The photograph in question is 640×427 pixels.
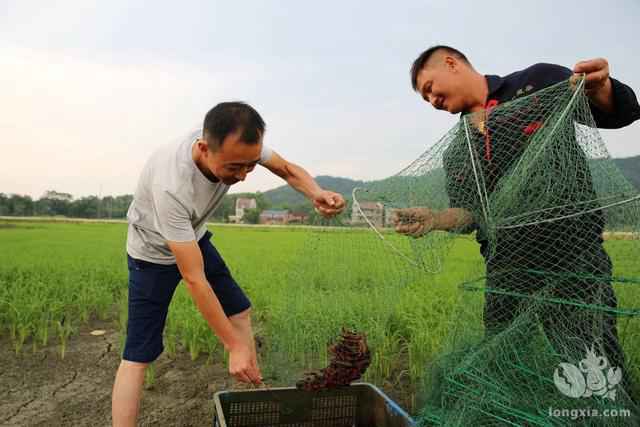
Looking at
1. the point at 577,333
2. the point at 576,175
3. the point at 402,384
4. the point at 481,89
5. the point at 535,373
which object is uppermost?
the point at 481,89

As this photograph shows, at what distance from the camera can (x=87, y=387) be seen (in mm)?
2682

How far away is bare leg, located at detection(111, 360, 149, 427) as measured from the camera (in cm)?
189

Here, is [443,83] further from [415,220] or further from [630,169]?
[630,169]

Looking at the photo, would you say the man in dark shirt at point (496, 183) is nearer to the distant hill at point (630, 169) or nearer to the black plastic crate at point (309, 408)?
the distant hill at point (630, 169)

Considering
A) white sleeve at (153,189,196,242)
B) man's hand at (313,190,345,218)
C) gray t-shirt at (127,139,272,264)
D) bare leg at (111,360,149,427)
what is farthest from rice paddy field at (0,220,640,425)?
white sleeve at (153,189,196,242)

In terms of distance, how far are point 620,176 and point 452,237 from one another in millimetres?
625

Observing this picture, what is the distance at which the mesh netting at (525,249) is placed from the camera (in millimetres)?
1536

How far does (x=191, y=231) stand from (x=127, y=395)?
771mm

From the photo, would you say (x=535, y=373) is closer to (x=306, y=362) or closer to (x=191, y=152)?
(x=306, y=362)

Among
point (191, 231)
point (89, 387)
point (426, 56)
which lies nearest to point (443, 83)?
point (426, 56)

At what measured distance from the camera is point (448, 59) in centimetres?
190

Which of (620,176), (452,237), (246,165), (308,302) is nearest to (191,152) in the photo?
(246,165)

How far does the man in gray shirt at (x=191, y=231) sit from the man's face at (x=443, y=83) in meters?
0.59

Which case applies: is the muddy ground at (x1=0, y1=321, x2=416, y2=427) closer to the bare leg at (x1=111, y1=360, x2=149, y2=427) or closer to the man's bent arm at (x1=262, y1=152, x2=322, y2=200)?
the bare leg at (x1=111, y1=360, x2=149, y2=427)
